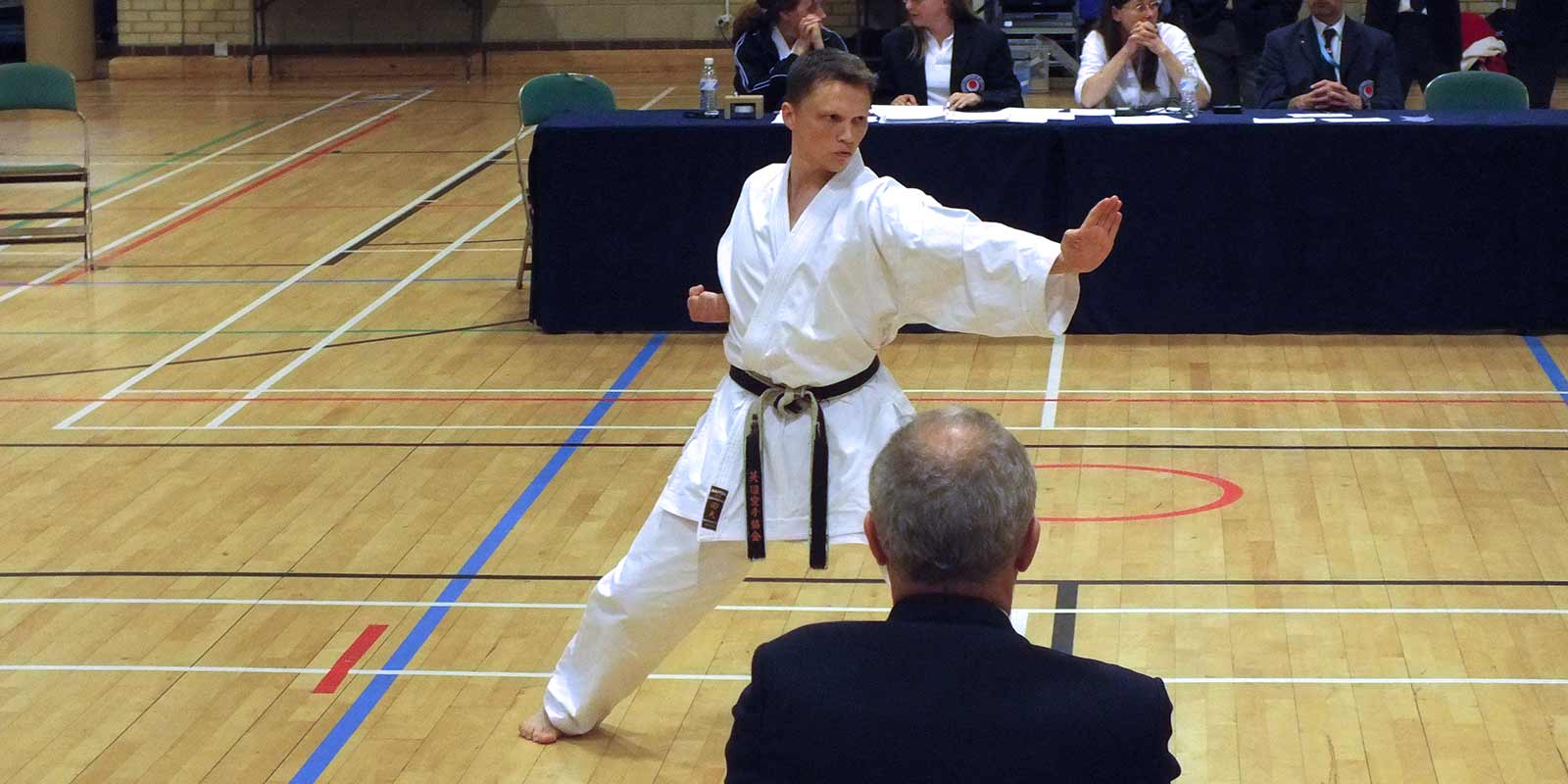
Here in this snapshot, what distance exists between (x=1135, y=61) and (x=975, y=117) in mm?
936

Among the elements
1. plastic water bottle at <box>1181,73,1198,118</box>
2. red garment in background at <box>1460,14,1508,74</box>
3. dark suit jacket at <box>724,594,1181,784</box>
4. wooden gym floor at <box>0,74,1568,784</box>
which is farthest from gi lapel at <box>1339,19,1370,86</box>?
dark suit jacket at <box>724,594,1181,784</box>

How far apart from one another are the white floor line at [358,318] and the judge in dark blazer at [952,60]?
108 inches

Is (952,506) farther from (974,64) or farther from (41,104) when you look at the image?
(41,104)

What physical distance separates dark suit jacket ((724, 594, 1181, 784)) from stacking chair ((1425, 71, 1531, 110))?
25.0 ft

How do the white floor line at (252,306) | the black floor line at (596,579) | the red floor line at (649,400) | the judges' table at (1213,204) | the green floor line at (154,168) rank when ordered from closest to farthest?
the black floor line at (596,579)
the red floor line at (649,400)
the white floor line at (252,306)
the judges' table at (1213,204)
the green floor line at (154,168)

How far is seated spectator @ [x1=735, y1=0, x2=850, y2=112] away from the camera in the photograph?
853 centimetres

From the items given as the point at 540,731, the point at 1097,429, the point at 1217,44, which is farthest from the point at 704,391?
the point at 1217,44

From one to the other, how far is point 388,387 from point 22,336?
2.17m

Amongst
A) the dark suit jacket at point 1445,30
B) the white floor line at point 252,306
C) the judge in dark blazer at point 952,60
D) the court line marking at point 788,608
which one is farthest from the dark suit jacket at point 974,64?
the court line marking at point 788,608

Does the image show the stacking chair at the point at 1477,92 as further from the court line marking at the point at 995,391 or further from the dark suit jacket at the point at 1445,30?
the dark suit jacket at the point at 1445,30

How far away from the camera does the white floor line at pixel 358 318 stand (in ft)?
24.9

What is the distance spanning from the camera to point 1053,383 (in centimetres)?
778

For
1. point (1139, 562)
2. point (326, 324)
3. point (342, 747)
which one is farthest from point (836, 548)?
point (326, 324)

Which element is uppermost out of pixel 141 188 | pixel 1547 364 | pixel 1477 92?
pixel 1477 92
